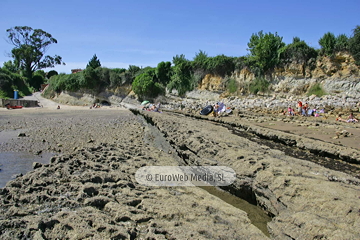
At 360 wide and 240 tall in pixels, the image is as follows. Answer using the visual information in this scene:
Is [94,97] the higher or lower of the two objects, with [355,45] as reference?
lower

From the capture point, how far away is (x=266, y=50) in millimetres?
29625

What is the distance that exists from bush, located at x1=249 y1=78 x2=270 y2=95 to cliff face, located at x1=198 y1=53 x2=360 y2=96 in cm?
66

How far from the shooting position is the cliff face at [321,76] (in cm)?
2412

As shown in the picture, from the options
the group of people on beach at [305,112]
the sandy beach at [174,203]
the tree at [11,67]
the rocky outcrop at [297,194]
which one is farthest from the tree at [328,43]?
the tree at [11,67]

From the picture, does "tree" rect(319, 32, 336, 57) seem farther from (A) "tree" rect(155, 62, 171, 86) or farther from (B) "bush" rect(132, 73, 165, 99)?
(B) "bush" rect(132, 73, 165, 99)

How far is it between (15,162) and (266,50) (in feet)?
92.2

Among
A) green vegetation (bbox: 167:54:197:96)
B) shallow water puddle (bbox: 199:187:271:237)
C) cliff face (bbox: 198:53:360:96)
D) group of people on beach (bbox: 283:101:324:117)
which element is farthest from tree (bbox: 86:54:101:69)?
shallow water puddle (bbox: 199:187:271:237)

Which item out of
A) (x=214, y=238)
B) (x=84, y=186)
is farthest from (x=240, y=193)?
(x=84, y=186)

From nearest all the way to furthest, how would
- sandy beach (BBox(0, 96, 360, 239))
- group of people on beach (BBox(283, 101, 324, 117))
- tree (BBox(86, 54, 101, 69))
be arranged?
sandy beach (BBox(0, 96, 360, 239)) → group of people on beach (BBox(283, 101, 324, 117)) → tree (BBox(86, 54, 101, 69))

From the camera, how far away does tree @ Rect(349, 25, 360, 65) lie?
2308 centimetres

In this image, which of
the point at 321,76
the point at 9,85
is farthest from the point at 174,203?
the point at 9,85

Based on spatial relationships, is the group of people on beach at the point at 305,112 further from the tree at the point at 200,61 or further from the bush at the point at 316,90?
the tree at the point at 200,61

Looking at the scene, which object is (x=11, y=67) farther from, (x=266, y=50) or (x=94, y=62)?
(x=266, y=50)

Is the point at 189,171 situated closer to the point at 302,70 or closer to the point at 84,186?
the point at 84,186
